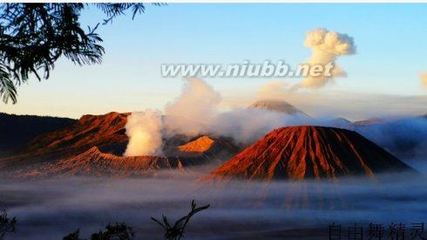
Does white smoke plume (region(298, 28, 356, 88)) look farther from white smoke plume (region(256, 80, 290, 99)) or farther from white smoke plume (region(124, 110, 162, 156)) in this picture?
white smoke plume (region(124, 110, 162, 156))

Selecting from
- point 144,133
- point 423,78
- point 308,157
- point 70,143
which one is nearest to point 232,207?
point 308,157

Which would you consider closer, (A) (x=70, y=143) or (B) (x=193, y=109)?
(B) (x=193, y=109)

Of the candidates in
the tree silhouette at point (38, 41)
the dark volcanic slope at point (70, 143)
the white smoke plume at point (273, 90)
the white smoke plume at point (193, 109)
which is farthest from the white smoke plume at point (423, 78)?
the tree silhouette at point (38, 41)

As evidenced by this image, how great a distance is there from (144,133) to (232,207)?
2.72ft

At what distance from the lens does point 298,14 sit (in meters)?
5.55

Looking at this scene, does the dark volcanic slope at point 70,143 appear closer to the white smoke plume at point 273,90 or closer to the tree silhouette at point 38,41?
the white smoke plume at point 273,90

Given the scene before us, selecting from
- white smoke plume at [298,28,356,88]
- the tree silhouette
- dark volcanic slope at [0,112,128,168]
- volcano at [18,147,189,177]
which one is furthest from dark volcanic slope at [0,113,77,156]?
the tree silhouette

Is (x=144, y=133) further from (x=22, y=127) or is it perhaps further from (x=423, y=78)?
(x=423, y=78)

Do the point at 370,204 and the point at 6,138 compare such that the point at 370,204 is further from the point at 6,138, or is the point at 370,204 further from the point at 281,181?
the point at 6,138

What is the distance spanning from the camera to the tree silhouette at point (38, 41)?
279 cm

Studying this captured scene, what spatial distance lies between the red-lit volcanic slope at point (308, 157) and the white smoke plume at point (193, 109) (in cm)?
35

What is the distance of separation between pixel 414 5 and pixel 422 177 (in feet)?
3.92

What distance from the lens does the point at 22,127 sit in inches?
235

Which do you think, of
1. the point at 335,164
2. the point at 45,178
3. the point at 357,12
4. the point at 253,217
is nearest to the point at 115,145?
the point at 45,178
